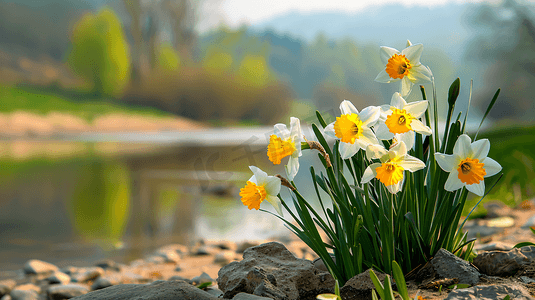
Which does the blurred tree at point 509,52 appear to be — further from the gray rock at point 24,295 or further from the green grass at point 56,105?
the green grass at point 56,105

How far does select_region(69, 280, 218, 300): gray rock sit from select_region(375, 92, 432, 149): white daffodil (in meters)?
0.78

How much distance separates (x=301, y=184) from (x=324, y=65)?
2613 centimetres

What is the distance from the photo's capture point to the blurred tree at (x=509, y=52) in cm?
1205

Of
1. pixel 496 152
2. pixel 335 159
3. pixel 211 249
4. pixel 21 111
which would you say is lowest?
pixel 211 249

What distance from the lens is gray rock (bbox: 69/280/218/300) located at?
1216mm

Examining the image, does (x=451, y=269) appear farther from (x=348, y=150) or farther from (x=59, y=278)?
(x=59, y=278)

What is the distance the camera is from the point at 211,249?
3174mm

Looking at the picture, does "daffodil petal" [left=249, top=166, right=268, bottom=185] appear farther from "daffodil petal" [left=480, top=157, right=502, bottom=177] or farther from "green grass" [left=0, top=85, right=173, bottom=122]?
"green grass" [left=0, top=85, right=173, bottom=122]

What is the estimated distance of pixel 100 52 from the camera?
25000mm

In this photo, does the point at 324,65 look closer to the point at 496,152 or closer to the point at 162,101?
the point at 162,101

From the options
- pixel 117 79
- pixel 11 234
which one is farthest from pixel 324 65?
pixel 11 234

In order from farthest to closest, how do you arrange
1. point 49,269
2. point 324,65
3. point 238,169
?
1. point 324,65
2. point 238,169
3. point 49,269

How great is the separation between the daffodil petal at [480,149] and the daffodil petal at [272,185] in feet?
1.95

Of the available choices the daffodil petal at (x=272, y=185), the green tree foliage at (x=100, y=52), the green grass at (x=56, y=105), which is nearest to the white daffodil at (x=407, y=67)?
the daffodil petal at (x=272, y=185)
